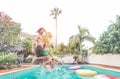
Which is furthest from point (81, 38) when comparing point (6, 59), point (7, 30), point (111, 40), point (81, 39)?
point (6, 59)

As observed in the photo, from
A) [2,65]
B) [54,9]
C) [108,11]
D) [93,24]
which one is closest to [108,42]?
[108,11]

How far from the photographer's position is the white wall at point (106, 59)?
1376 centimetres

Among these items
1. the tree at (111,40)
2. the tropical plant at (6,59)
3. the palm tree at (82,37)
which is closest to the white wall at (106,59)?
the tree at (111,40)

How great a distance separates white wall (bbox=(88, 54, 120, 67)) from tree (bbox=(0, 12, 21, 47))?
7154 mm

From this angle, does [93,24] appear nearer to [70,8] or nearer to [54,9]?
[70,8]

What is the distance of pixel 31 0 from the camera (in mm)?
19938

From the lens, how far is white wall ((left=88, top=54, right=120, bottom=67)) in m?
13.8

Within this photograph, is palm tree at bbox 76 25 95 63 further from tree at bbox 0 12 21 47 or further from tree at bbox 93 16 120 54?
tree at bbox 0 12 21 47

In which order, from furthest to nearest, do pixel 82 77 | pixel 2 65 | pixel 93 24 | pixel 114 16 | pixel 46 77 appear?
pixel 93 24 < pixel 114 16 < pixel 2 65 < pixel 46 77 < pixel 82 77

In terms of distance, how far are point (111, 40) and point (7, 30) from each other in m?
7.92

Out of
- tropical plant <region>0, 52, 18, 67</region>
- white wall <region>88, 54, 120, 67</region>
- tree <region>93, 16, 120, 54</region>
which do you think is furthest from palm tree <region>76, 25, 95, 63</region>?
tropical plant <region>0, 52, 18, 67</region>

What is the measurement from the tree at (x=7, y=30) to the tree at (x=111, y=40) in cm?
696

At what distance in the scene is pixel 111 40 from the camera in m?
13.2

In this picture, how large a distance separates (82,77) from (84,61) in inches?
449
